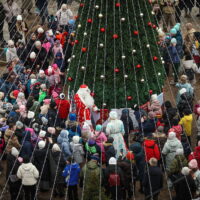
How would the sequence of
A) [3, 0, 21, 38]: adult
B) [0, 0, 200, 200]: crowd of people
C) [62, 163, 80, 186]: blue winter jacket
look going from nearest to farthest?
[0, 0, 200, 200]: crowd of people, [62, 163, 80, 186]: blue winter jacket, [3, 0, 21, 38]: adult

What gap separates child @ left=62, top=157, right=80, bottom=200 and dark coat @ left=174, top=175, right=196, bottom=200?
200 centimetres

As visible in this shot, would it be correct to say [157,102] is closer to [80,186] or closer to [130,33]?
[130,33]

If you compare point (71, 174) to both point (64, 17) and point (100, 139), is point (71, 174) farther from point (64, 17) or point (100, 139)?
point (64, 17)

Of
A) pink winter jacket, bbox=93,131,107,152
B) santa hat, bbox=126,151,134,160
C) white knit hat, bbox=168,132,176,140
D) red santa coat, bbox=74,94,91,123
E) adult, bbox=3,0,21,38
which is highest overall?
Answer: white knit hat, bbox=168,132,176,140

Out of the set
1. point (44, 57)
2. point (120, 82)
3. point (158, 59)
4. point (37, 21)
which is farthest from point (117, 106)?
point (37, 21)

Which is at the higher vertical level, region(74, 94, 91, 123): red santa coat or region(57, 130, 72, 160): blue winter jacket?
region(57, 130, 72, 160): blue winter jacket

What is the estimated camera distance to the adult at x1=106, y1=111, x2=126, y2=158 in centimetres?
1492

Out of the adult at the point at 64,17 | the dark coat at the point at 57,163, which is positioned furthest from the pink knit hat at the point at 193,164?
the adult at the point at 64,17

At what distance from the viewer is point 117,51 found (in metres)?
16.1

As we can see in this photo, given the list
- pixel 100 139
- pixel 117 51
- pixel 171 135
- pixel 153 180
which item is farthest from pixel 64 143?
pixel 117 51

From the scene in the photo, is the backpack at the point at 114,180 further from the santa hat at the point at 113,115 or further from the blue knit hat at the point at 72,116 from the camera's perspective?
the blue knit hat at the point at 72,116

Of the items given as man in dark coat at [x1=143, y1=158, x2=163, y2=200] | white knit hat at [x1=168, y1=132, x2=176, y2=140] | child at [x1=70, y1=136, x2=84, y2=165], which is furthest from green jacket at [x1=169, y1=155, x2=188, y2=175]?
child at [x1=70, y1=136, x2=84, y2=165]

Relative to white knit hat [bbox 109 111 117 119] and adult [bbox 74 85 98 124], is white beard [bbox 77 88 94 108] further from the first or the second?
white knit hat [bbox 109 111 117 119]

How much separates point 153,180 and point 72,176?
1.63 m
